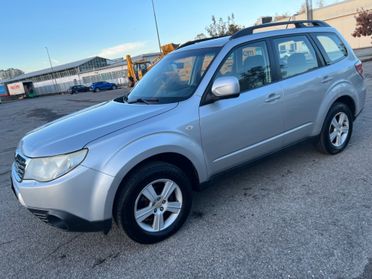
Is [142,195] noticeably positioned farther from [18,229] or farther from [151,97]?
[18,229]

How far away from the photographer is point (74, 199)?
2488 millimetres

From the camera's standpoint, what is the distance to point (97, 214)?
256 cm

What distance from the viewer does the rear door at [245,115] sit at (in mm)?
3166

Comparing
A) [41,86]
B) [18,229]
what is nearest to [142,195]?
[18,229]

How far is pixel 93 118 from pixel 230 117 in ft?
4.56

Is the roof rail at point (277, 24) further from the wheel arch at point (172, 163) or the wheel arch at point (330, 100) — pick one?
the wheel arch at point (172, 163)

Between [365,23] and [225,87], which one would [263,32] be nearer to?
[225,87]

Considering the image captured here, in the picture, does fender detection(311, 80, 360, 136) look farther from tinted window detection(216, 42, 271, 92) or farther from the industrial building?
the industrial building

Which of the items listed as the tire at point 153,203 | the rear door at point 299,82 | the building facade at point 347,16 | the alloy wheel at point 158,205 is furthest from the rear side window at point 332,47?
the building facade at point 347,16

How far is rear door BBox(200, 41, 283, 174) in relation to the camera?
3166mm

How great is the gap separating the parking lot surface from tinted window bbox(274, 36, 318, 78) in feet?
4.37

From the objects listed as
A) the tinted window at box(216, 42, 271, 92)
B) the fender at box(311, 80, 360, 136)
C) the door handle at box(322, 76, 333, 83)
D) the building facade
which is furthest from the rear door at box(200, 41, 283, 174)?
the building facade

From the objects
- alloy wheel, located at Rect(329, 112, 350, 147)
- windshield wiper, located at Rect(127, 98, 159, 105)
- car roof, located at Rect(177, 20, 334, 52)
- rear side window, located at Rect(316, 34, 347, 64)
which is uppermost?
car roof, located at Rect(177, 20, 334, 52)

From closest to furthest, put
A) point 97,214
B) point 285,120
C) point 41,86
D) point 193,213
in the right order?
point 97,214, point 193,213, point 285,120, point 41,86
